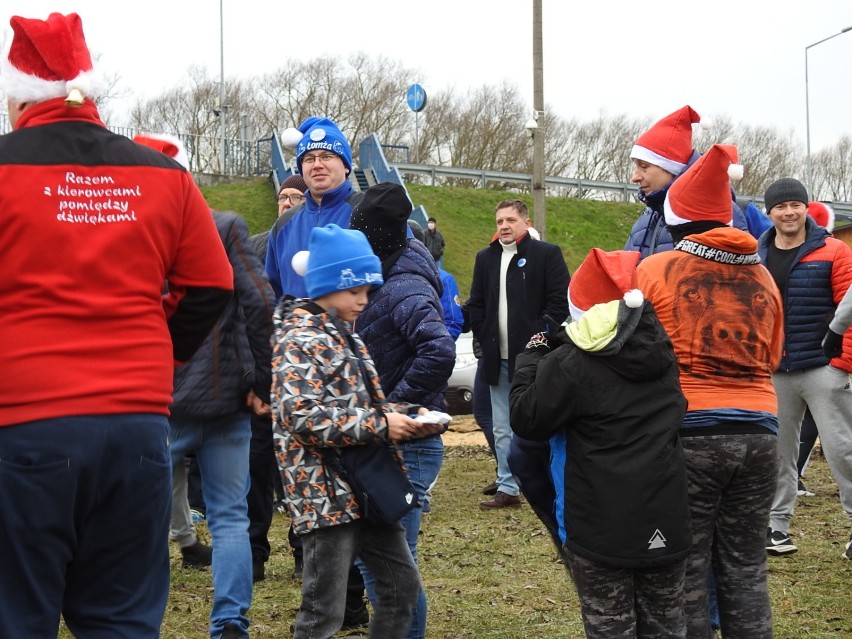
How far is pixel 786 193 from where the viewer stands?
7016 mm

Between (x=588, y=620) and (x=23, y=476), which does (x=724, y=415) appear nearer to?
(x=588, y=620)

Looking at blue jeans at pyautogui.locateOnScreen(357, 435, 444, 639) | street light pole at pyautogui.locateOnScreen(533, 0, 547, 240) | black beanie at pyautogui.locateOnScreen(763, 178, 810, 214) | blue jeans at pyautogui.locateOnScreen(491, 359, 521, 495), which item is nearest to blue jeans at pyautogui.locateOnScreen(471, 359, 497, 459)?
blue jeans at pyautogui.locateOnScreen(491, 359, 521, 495)

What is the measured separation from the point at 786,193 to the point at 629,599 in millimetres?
3898

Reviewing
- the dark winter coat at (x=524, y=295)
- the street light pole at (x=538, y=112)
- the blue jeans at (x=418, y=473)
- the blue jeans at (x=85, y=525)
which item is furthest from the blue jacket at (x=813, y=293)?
the street light pole at (x=538, y=112)

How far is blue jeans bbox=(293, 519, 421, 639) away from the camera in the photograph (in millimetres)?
3926

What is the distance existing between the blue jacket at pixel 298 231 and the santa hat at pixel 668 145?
157cm

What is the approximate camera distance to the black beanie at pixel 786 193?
7012 mm

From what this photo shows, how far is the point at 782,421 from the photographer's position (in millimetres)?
7219

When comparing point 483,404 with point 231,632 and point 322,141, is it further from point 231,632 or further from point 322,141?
point 231,632

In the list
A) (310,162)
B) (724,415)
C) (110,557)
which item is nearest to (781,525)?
(724,415)

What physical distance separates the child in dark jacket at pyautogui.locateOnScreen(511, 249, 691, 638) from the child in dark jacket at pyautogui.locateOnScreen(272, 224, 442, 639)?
496 mm


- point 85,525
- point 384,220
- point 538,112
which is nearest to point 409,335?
point 384,220

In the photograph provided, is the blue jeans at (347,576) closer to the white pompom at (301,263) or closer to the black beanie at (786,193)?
the white pompom at (301,263)

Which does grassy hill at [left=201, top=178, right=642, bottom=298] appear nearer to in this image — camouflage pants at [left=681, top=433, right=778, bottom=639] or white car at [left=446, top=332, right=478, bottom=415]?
white car at [left=446, top=332, right=478, bottom=415]
